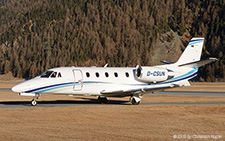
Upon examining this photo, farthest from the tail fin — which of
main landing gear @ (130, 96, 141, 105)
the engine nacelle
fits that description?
main landing gear @ (130, 96, 141, 105)

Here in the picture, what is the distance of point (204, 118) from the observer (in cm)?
2264

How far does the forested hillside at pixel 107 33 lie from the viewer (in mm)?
157500

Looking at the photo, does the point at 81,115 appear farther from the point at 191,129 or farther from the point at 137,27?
the point at 137,27

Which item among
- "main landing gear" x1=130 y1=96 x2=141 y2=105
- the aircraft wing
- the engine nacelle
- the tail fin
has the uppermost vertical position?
the tail fin

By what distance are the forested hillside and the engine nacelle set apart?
110m

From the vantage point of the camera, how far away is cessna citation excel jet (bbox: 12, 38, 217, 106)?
29.6 metres

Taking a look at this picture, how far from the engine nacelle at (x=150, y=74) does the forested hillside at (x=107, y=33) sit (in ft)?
361

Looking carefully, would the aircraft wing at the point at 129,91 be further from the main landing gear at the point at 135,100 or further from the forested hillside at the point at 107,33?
the forested hillside at the point at 107,33

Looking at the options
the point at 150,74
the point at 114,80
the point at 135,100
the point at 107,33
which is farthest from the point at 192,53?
the point at 107,33

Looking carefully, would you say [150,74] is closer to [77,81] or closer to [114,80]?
[114,80]

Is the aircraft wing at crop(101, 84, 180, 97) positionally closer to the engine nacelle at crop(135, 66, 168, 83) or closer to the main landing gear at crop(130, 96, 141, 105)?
the main landing gear at crop(130, 96, 141, 105)

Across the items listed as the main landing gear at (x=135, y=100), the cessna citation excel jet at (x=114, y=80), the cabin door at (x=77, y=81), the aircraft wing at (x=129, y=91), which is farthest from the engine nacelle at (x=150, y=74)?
the cabin door at (x=77, y=81)

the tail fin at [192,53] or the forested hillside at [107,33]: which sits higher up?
the tail fin at [192,53]

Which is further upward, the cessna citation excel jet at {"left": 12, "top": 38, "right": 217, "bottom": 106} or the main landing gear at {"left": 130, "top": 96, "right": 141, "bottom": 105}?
the cessna citation excel jet at {"left": 12, "top": 38, "right": 217, "bottom": 106}
